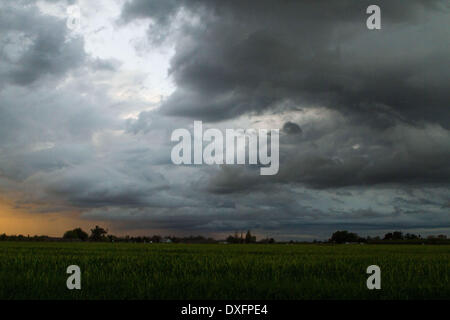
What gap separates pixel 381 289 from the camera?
31.3 ft

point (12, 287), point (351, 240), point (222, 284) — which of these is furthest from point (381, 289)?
point (351, 240)

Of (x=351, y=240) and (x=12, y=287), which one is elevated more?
(x=12, y=287)
